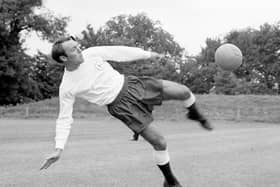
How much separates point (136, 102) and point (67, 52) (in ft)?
3.37

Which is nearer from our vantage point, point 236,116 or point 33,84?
point 236,116

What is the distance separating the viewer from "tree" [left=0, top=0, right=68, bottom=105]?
47531 mm

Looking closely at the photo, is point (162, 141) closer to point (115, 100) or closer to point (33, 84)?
point (115, 100)

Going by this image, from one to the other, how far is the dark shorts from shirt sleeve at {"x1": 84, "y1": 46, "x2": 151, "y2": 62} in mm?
299

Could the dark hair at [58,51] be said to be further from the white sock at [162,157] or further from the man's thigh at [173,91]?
the white sock at [162,157]

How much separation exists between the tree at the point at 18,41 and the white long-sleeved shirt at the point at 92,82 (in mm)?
43496

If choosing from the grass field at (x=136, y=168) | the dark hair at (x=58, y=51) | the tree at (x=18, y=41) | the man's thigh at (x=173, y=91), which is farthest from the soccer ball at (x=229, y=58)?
the tree at (x=18, y=41)

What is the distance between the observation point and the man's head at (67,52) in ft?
16.8

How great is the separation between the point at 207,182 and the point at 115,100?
1.94 meters

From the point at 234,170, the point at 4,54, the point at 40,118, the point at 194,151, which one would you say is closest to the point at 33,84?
the point at 4,54

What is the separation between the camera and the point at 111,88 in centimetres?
533

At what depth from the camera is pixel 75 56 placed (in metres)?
5.17

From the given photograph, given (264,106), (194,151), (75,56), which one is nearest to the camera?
(75,56)

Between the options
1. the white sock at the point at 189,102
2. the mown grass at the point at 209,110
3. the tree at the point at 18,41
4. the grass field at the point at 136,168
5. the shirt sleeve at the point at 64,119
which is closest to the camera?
the shirt sleeve at the point at 64,119
